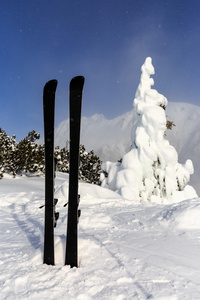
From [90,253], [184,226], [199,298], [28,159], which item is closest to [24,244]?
[90,253]

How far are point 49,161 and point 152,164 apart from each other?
14.6 m

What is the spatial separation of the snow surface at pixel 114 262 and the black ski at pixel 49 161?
243mm

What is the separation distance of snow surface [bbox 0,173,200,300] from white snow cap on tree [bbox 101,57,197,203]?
1087cm

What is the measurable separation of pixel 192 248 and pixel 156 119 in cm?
1386

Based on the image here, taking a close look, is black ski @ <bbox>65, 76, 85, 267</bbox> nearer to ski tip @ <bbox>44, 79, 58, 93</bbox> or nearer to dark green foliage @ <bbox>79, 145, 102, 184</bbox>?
ski tip @ <bbox>44, 79, 58, 93</bbox>

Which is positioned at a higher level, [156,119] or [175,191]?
[156,119]

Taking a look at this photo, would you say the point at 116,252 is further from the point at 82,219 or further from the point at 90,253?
the point at 82,219

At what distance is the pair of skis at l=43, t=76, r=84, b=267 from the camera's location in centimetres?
279

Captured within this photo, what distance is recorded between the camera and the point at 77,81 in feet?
9.25

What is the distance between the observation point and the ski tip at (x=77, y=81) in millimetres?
2797

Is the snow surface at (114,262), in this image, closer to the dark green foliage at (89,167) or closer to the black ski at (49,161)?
the black ski at (49,161)

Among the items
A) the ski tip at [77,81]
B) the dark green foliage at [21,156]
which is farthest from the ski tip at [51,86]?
the dark green foliage at [21,156]

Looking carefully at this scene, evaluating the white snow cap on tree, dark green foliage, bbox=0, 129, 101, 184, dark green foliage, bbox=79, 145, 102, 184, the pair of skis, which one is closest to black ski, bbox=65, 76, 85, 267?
the pair of skis

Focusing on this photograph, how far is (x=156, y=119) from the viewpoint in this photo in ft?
53.6
